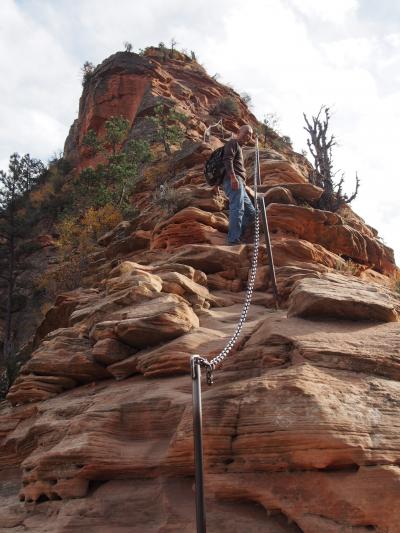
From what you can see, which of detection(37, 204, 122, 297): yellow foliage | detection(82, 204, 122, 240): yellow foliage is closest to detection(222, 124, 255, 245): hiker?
detection(37, 204, 122, 297): yellow foliage

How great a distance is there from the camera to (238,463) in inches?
171

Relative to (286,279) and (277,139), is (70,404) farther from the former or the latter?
(277,139)

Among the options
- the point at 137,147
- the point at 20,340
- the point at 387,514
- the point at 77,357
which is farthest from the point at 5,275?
the point at 387,514

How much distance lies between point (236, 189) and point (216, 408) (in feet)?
18.4

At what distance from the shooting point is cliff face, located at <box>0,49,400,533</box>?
13.3 feet

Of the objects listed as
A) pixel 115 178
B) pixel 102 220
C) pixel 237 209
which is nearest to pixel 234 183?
pixel 237 209

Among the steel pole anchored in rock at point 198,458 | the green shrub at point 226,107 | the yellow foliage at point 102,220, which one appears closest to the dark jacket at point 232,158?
the steel pole anchored in rock at point 198,458

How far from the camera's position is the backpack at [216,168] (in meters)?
9.94

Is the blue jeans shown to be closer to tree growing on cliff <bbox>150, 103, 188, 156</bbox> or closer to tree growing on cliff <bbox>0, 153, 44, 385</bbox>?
tree growing on cliff <bbox>150, 103, 188, 156</bbox>

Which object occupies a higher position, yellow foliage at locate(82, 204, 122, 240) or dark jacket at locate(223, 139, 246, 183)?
yellow foliage at locate(82, 204, 122, 240)

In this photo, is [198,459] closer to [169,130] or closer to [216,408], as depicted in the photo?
[216,408]

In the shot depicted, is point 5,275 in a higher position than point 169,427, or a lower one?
higher

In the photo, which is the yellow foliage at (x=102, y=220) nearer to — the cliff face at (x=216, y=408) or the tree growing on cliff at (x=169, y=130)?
the tree growing on cliff at (x=169, y=130)

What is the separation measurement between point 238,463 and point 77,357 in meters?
3.30
